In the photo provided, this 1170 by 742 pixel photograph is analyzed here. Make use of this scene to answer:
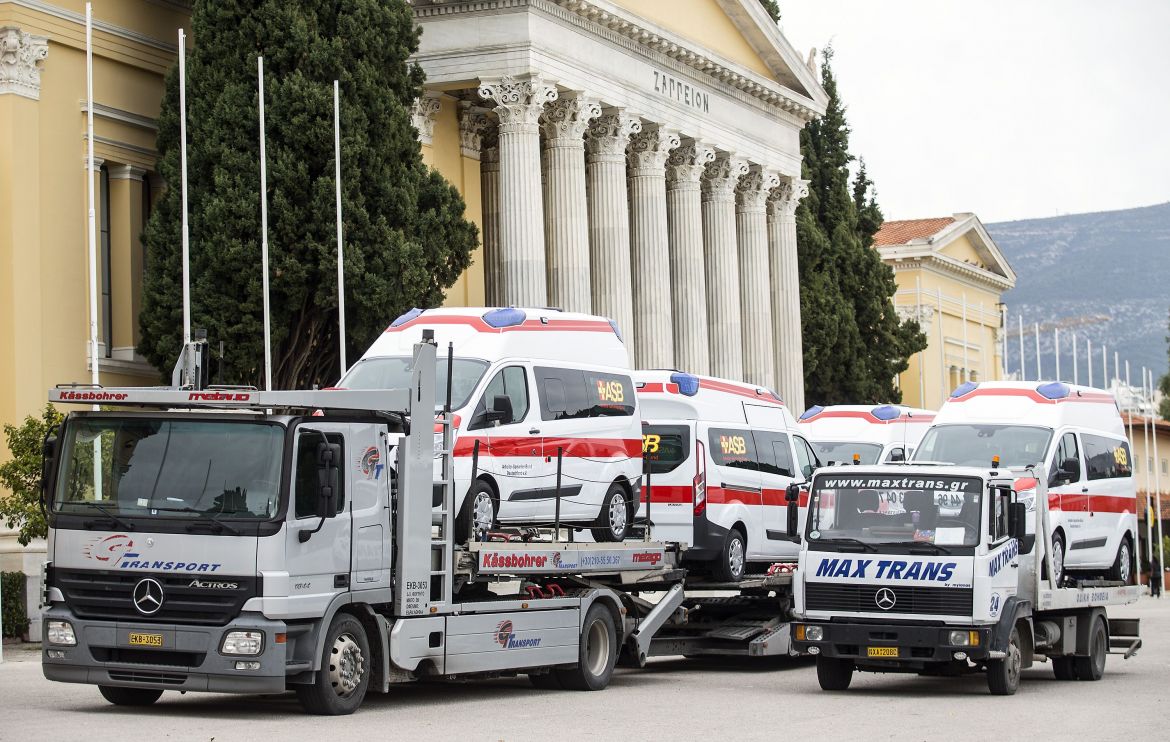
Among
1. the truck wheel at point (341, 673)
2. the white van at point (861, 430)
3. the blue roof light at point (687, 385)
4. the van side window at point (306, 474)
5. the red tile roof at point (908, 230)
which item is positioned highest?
the red tile roof at point (908, 230)

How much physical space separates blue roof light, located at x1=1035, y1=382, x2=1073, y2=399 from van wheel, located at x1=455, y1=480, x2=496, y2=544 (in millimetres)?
8212

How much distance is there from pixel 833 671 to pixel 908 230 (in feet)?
195

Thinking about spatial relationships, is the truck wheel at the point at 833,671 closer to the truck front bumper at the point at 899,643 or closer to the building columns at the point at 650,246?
the truck front bumper at the point at 899,643

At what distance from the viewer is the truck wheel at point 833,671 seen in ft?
63.4

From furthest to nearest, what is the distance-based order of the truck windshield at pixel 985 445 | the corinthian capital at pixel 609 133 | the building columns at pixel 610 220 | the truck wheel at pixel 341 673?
1. the corinthian capital at pixel 609 133
2. the building columns at pixel 610 220
3. the truck windshield at pixel 985 445
4. the truck wheel at pixel 341 673

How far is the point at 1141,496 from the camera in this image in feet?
245

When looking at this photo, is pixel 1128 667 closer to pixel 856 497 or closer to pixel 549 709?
pixel 856 497

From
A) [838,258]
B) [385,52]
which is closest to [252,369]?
[385,52]

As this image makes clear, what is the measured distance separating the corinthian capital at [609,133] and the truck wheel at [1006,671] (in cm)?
2267

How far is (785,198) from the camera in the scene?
49.8 metres

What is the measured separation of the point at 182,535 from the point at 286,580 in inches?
36.6

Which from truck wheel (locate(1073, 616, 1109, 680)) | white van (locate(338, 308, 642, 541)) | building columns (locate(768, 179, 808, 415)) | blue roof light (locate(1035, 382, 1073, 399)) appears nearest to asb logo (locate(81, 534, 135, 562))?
white van (locate(338, 308, 642, 541))

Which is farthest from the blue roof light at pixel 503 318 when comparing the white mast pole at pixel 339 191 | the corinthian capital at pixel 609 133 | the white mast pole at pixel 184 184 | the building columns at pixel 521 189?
the corinthian capital at pixel 609 133

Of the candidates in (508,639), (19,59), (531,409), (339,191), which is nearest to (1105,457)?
(531,409)
